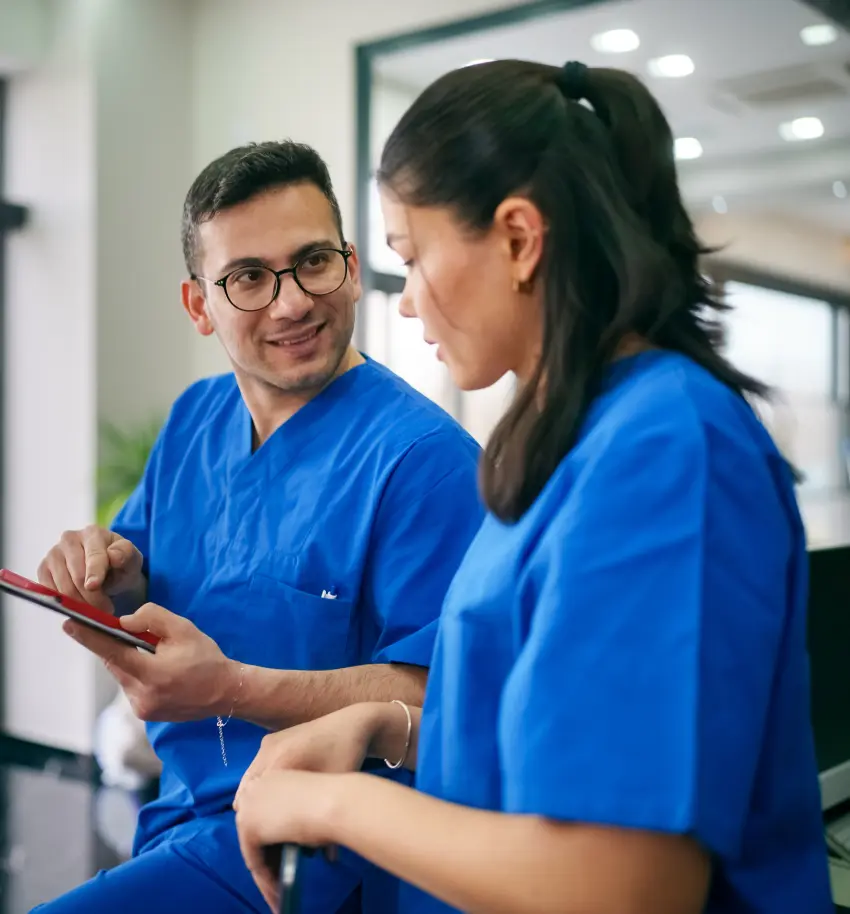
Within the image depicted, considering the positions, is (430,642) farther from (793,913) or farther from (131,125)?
(131,125)

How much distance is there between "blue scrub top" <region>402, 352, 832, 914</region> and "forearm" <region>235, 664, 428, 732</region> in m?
0.49

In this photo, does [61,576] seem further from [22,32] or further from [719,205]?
[22,32]

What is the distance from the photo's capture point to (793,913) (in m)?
0.76

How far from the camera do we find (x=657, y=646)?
642mm

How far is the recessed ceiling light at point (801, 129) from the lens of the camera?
291cm

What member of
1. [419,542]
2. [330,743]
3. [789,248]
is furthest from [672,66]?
[330,743]

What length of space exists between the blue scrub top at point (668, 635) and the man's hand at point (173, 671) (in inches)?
19.4

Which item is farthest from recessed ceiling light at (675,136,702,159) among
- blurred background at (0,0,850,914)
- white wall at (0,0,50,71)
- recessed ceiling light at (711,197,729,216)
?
white wall at (0,0,50,71)

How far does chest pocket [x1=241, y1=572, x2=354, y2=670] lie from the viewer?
4.18ft

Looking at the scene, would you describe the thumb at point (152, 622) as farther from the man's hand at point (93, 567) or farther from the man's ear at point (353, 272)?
the man's ear at point (353, 272)

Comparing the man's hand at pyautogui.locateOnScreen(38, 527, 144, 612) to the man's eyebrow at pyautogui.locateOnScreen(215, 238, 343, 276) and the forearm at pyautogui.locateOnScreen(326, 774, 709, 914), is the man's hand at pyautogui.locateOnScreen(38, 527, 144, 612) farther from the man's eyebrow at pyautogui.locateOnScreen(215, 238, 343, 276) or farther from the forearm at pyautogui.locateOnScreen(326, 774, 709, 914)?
the forearm at pyautogui.locateOnScreen(326, 774, 709, 914)

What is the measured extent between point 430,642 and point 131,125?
3.32m

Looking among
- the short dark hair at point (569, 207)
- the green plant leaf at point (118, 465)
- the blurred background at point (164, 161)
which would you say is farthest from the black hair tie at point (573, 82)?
the green plant leaf at point (118, 465)

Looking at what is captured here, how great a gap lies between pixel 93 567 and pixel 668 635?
0.93m
